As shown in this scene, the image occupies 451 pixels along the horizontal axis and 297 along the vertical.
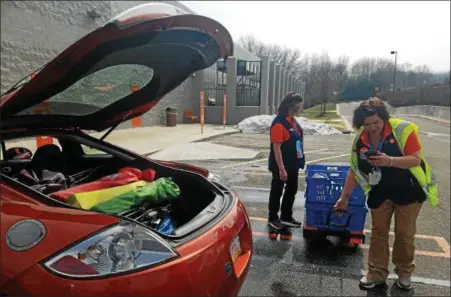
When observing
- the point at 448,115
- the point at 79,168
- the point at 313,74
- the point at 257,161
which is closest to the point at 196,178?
the point at 79,168

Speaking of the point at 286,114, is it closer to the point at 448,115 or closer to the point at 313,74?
the point at 448,115

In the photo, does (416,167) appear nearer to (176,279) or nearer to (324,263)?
(324,263)

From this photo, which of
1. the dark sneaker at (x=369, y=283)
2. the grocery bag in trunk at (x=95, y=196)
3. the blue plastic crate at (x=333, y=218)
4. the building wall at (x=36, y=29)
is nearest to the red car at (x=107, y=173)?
the grocery bag in trunk at (x=95, y=196)

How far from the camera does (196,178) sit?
289cm

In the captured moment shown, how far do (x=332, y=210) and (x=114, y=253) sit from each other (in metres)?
2.48

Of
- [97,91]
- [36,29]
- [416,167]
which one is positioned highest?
[36,29]

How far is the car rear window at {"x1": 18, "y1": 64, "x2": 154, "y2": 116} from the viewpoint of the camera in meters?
2.49

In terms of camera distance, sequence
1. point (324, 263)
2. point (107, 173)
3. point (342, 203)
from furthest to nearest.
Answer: point (324, 263)
point (342, 203)
point (107, 173)

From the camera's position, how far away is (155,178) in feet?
9.78

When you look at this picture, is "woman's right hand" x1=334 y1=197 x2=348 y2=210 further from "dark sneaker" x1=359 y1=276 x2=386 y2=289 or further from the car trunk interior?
the car trunk interior

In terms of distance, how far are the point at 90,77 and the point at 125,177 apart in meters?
0.72

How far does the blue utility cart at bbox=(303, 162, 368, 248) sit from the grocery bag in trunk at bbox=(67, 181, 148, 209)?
6.50 ft

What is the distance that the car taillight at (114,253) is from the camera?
1520mm

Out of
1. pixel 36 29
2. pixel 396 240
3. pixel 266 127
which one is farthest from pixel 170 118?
pixel 396 240
